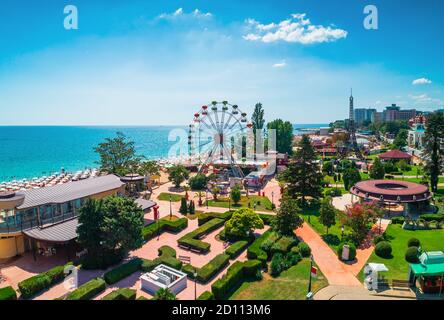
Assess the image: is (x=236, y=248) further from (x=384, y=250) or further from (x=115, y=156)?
(x=115, y=156)

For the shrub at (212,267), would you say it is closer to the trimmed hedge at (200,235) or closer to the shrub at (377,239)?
Result: the trimmed hedge at (200,235)

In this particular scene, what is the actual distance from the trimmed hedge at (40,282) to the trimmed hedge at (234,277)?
37.4ft

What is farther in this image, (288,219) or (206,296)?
(288,219)

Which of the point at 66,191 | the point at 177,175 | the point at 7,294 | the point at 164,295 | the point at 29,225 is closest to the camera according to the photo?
the point at 164,295

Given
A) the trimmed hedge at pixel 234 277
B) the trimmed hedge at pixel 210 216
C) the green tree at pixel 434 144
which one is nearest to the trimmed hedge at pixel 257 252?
the trimmed hedge at pixel 234 277

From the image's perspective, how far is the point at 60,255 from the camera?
86.0ft

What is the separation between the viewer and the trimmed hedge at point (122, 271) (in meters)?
21.7

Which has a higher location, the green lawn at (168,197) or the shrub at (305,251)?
the green lawn at (168,197)

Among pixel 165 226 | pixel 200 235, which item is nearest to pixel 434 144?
pixel 200 235

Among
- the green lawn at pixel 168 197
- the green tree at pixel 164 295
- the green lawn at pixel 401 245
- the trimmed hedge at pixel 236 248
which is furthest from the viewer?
the green lawn at pixel 168 197

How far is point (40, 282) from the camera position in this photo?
20719mm

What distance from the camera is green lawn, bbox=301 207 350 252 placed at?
2886cm

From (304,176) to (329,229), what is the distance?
31.5 feet
